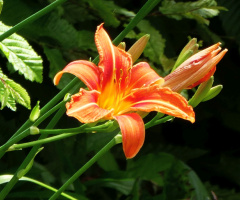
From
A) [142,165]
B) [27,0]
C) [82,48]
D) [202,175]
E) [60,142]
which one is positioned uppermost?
[27,0]

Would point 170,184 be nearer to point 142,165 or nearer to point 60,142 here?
point 142,165

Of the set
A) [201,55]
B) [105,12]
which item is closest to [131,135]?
[201,55]

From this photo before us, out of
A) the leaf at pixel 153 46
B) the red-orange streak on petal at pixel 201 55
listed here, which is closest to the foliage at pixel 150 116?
the leaf at pixel 153 46

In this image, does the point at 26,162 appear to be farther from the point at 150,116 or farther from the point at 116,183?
the point at 150,116

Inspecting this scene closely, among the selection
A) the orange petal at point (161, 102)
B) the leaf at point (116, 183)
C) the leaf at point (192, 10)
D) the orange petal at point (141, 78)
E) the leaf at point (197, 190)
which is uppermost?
the orange petal at point (161, 102)

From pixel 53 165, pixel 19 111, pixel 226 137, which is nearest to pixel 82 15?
pixel 19 111

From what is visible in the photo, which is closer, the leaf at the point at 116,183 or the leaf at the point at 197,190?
the leaf at the point at 197,190

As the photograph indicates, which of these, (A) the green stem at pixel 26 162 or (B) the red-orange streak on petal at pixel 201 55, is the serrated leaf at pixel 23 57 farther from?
(B) the red-orange streak on petal at pixel 201 55
